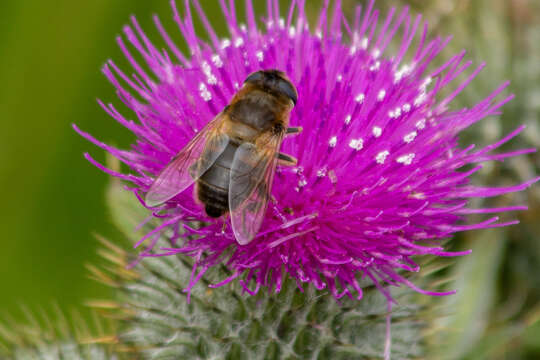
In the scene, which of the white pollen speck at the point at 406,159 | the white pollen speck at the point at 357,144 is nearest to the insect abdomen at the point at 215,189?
the white pollen speck at the point at 357,144

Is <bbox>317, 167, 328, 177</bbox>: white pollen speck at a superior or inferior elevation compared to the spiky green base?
superior

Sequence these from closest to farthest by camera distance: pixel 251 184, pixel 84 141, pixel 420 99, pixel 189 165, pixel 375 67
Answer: pixel 251 184 < pixel 189 165 < pixel 420 99 < pixel 375 67 < pixel 84 141

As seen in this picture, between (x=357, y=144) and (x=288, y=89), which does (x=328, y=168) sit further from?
(x=288, y=89)

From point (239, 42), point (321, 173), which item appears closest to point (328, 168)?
point (321, 173)

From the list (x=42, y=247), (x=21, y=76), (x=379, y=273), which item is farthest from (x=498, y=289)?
(x=21, y=76)

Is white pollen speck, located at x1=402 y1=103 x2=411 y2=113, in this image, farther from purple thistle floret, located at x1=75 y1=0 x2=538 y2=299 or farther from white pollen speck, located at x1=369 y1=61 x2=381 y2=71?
white pollen speck, located at x1=369 y1=61 x2=381 y2=71

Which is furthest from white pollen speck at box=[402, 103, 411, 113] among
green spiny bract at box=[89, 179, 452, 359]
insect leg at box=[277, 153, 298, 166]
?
green spiny bract at box=[89, 179, 452, 359]

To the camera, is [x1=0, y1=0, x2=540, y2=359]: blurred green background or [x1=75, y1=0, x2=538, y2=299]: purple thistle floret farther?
[x1=0, y1=0, x2=540, y2=359]: blurred green background
